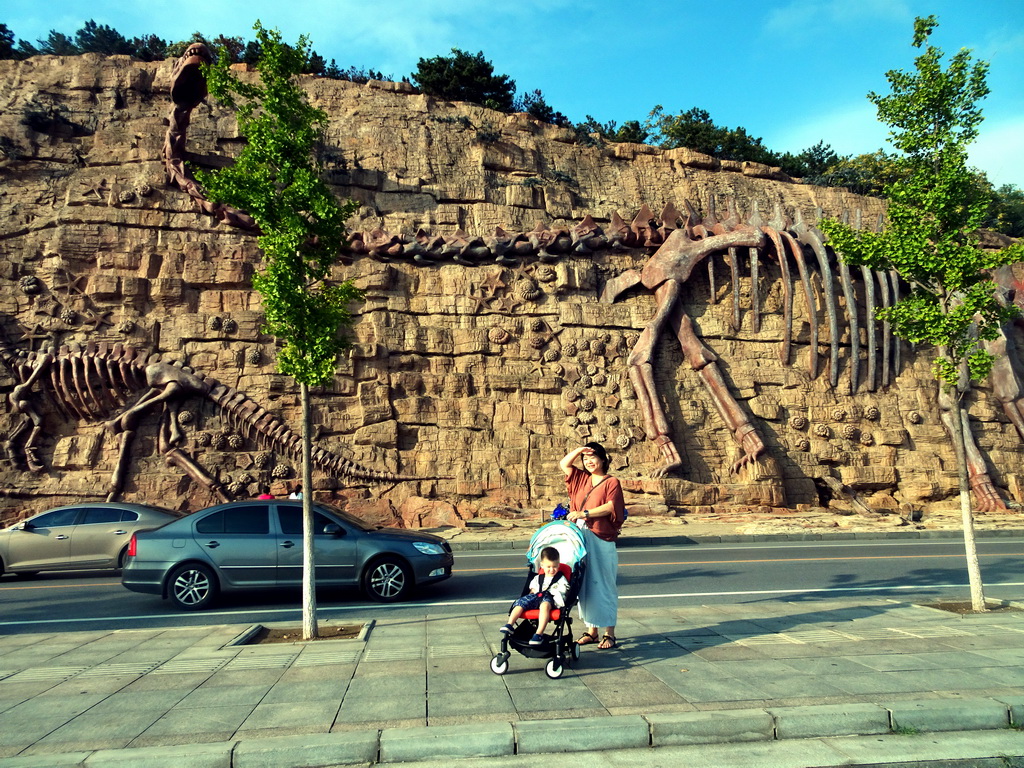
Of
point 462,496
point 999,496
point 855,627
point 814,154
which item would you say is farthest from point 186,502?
point 814,154

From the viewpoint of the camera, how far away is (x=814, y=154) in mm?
40344

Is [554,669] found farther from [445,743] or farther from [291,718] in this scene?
[291,718]

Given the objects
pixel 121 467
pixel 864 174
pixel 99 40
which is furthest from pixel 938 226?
pixel 99 40

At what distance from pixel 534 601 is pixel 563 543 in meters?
0.53

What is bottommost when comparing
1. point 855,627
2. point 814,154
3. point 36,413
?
point 855,627

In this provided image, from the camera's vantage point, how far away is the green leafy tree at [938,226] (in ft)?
27.9

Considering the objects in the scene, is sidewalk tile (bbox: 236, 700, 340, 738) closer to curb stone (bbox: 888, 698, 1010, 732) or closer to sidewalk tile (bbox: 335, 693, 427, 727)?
sidewalk tile (bbox: 335, 693, 427, 727)

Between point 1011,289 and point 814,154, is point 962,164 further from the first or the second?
point 814,154

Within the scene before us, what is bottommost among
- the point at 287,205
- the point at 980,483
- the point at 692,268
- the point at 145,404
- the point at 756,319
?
the point at 980,483

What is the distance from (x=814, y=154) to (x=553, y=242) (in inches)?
1074

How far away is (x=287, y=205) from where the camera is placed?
7.76m

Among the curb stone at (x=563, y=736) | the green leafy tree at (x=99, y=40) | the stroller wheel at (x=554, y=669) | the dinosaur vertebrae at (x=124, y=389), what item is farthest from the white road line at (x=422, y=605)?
the green leafy tree at (x=99, y=40)

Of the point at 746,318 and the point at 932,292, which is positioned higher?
the point at 746,318

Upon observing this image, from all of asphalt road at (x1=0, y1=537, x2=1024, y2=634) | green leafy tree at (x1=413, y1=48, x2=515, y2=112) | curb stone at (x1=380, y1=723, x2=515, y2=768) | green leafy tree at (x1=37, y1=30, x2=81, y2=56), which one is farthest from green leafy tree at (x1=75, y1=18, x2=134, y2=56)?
curb stone at (x1=380, y1=723, x2=515, y2=768)
